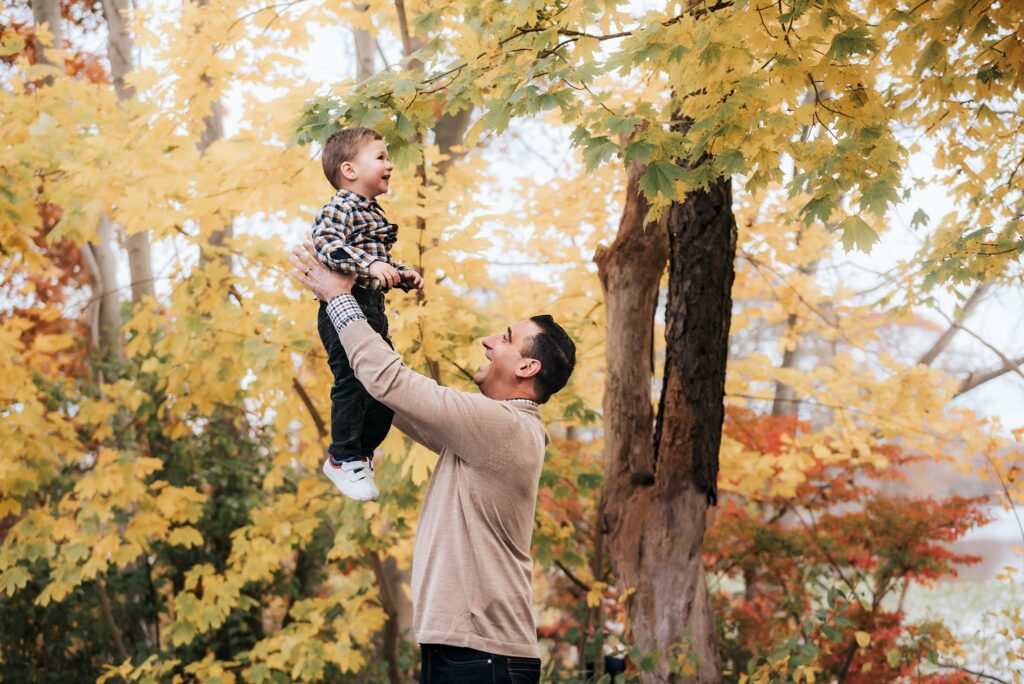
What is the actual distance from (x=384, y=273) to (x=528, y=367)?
0.45m

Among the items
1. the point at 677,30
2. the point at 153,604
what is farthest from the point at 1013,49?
the point at 153,604

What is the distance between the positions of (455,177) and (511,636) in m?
3.62

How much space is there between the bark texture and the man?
6.86 feet

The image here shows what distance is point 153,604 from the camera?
7496 millimetres

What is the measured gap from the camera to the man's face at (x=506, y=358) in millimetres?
2314

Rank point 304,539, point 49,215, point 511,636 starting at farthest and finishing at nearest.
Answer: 1. point 49,215
2. point 304,539
3. point 511,636

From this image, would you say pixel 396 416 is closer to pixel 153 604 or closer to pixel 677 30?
pixel 677 30

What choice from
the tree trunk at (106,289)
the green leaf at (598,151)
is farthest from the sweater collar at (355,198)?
the tree trunk at (106,289)

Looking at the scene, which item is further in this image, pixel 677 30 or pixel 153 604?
pixel 153 604

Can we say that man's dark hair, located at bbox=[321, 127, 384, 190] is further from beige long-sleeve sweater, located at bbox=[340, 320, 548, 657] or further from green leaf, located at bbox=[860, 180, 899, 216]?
green leaf, located at bbox=[860, 180, 899, 216]

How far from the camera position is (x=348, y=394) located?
2318 mm

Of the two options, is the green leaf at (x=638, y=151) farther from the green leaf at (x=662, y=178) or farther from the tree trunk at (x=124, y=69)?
the tree trunk at (x=124, y=69)

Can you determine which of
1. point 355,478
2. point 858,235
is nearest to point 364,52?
point 858,235

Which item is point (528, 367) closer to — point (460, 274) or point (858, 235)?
point (858, 235)
